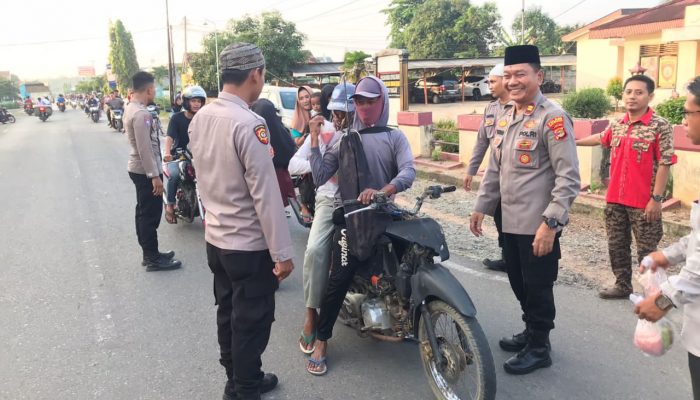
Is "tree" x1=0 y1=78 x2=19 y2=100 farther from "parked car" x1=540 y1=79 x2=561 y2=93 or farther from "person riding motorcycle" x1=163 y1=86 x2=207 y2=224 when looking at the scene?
"person riding motorcycle" x1=163 y1=86 x2=207 y2=224

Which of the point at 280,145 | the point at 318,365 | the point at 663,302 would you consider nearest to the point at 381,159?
the point at 318,365

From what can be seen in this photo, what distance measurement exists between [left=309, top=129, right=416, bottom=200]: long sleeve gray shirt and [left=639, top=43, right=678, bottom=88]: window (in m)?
15.4

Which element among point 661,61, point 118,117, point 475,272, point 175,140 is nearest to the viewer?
point 475,272

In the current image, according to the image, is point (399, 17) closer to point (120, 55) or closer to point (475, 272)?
point (120, 55)

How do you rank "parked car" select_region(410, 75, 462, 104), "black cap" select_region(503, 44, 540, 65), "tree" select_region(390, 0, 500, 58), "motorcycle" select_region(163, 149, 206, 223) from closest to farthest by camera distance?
"black cap" select_region(503, 44, 540, 65) → "motorcycle" select_region(163, 149, 206, 223) → "parked car" select_region(410, 75, 462, 104) → "tree" select_region(390, 0, 500, 58)

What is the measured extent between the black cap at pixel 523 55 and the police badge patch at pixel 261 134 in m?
1.41

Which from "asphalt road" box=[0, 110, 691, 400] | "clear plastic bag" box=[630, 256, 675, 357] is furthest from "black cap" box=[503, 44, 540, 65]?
"asphalt road" box=[0, 110, 691, 400]

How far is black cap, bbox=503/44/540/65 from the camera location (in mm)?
2889

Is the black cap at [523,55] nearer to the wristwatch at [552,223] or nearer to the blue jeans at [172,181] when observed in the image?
the wristwatch at [552,223]

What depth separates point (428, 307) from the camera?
2.75 meters

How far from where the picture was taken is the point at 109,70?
209ft

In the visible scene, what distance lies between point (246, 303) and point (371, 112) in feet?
4.22

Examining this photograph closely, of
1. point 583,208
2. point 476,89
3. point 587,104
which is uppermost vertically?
point 476,89

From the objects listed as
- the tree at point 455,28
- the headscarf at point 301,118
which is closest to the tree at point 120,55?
the tree at point 455,28
